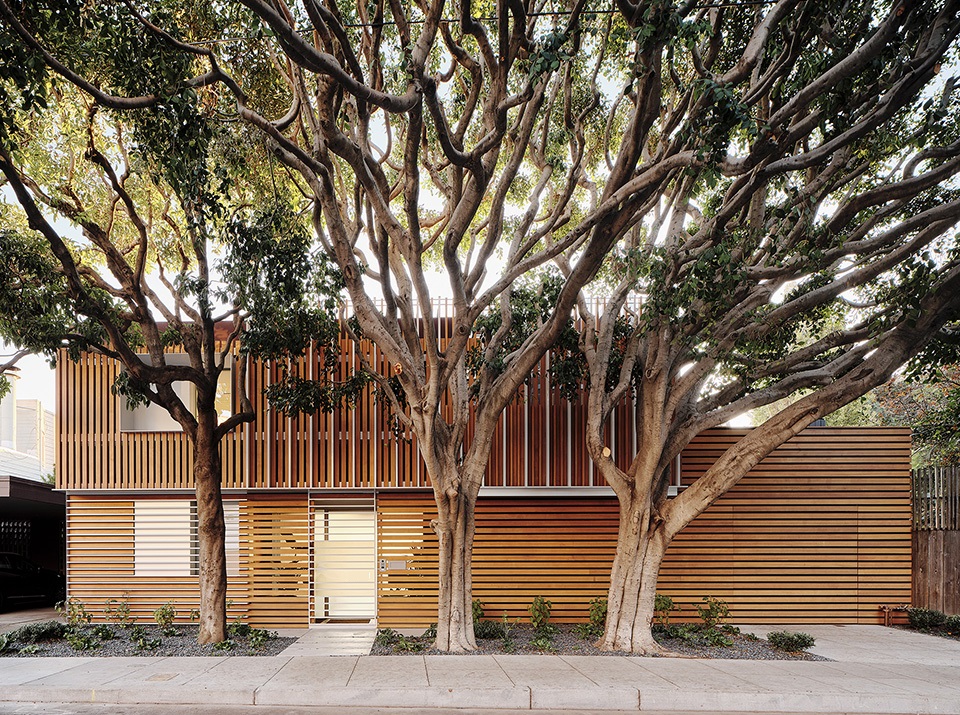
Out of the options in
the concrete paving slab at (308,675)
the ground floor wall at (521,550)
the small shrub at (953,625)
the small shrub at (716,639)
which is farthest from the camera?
the ground floor wall at (521,550)

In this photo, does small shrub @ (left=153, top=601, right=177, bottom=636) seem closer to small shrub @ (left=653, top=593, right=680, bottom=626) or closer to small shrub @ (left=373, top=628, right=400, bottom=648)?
small shrub @ (left=373, top=628, right=400, bottom=648)

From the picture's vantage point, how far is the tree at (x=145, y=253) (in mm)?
8367

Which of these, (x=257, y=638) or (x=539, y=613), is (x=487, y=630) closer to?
(x=539, y=613)

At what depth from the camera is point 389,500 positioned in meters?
13.7

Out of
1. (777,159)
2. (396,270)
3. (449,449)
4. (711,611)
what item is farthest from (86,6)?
(711,611)

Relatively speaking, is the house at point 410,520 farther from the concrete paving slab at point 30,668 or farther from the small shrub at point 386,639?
the concrete paving slab at point 30,668

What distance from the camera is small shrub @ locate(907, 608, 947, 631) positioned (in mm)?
13156

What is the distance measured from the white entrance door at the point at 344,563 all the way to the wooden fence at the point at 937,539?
10148mm

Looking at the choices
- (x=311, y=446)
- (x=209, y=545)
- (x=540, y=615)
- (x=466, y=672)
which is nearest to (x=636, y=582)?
(x=540, y=615)

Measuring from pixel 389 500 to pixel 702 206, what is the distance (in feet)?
25.6

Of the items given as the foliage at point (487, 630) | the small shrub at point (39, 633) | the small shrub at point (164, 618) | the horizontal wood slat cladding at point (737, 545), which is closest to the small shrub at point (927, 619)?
the horizontal wood slat cladding at point (737, 545)

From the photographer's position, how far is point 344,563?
13742 millimetres

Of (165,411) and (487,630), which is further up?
(165,411)

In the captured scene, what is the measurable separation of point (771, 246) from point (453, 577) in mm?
6259
